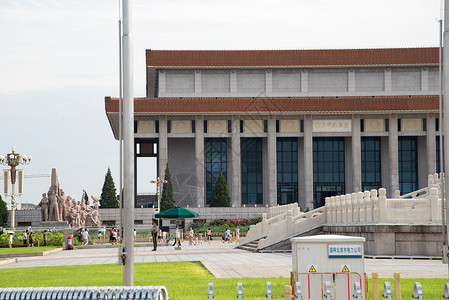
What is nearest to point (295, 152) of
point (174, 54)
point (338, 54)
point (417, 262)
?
point (338, 54)

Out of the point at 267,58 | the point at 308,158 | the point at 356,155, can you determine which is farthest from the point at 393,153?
the point at 267,58

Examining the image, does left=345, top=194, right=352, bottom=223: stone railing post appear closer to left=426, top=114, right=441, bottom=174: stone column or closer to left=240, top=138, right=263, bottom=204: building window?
left=426, top=114, right=441, bottom=174: stone column

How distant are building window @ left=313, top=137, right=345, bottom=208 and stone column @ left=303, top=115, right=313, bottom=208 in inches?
Answer: 210

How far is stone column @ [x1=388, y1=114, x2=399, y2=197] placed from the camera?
291ft

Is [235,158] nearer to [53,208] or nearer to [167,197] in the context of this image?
[167,197]

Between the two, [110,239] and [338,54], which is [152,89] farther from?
[110,239]

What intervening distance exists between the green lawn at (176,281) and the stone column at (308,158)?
6265cm

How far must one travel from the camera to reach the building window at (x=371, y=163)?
95125 millimetres

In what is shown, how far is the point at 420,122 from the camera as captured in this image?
90938 mm

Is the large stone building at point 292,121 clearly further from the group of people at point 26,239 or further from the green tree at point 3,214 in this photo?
the group of people at point 26,239

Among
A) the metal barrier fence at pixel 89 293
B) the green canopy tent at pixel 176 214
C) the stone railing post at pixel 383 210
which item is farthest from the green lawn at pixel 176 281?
the green canopy tent at pixel 176 214

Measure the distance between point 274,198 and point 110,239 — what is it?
36069mm

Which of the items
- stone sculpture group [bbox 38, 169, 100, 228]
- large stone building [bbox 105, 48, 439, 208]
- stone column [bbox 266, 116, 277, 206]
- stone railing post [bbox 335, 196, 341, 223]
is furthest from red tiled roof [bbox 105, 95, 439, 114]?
stone railing post [bbox 335, 196, 341, 223]

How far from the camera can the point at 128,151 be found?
14.4 m
